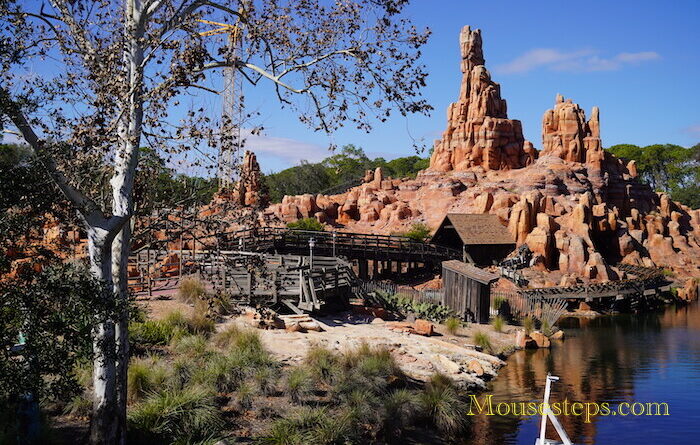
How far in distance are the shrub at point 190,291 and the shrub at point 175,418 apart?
801 cm

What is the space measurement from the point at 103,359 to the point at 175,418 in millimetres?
3051

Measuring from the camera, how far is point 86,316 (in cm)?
760

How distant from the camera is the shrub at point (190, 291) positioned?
66.5 ft

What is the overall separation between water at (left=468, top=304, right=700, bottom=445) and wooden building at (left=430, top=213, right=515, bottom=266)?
11.8 metres

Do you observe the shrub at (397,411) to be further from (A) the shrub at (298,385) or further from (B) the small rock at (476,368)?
(B) the small rock at (476,368)

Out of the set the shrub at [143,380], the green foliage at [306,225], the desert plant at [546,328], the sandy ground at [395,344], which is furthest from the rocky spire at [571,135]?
the shrub at [143,380]

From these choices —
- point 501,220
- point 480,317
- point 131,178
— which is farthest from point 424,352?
point 501,220

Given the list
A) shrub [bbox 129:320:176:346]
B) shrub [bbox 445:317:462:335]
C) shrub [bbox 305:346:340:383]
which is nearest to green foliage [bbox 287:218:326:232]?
shrub [bbox 445:317:462:335]

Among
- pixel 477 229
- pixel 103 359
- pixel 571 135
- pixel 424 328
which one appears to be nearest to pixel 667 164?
pixel 571 135

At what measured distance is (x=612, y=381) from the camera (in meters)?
19.2

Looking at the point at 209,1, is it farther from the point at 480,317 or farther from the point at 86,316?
the point at 480,317

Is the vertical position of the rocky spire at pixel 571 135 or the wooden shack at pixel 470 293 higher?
the rocky spire at pixel 571 135

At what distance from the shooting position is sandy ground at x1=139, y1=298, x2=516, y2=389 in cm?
1752

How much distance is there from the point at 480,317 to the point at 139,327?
51.9 ft
